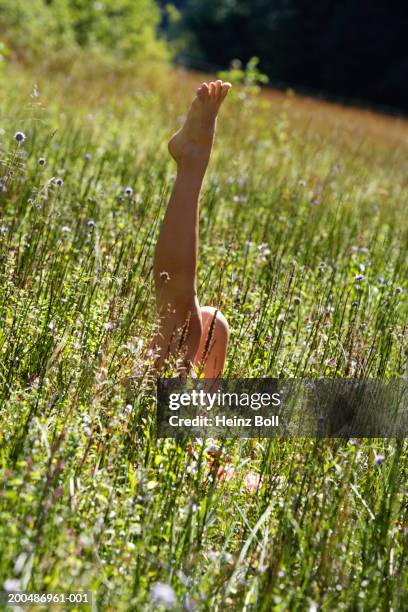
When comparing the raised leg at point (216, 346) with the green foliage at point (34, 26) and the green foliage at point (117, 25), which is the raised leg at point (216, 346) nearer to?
the green foliage at point (34, 26)

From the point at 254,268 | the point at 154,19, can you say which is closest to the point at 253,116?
the point at 254,268

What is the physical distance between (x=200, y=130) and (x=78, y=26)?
695 inches

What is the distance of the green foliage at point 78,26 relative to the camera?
12805 millimetres

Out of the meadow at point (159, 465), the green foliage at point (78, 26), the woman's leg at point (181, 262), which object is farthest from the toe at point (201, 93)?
the green foliage at point (78, 26)

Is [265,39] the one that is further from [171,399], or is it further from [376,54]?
[171,399]

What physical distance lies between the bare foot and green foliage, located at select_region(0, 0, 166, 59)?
9112 mm

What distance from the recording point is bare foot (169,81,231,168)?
9.36 feet

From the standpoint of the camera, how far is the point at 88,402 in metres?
2.42

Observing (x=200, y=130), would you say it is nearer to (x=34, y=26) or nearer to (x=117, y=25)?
(x=34, y=26)

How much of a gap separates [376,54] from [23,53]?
27729 mm

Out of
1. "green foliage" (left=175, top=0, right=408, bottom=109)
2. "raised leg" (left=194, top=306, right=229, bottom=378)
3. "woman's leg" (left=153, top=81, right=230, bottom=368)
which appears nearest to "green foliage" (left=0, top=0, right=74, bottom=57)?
"woman's leg" (left=153, top=81, right=230, bottom=368)

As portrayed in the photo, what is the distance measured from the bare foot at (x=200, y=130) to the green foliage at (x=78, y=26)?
911 cm

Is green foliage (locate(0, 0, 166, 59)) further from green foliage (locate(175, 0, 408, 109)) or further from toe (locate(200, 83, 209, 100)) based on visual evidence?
green foliage (locate(175, 0, 408, 109))

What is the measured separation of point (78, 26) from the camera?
19281mm
